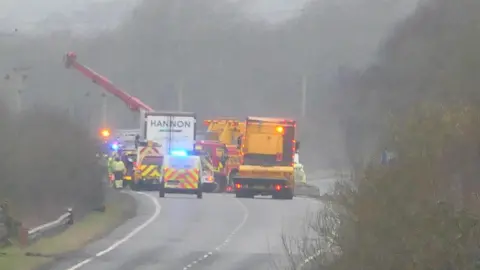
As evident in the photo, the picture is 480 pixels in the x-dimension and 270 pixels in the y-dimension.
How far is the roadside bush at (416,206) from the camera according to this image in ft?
38.1

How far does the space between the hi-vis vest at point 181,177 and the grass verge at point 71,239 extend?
20.5 feet

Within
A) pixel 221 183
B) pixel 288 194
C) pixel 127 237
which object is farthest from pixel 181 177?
pixel 127 237

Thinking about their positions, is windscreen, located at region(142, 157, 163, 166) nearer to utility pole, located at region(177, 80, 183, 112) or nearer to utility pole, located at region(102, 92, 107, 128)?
utility pole, located at region(102, 92, 107, 128)

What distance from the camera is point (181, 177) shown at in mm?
44594

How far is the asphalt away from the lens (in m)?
22.0

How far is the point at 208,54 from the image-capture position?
7175 centimetres

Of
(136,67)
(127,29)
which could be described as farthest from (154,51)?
(127,29)

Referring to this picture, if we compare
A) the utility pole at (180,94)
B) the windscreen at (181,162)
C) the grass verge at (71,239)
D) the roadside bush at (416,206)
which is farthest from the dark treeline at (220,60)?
the roadside bush at (416,206)

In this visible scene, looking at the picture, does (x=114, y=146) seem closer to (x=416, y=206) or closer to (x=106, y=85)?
(x=106, y=85)

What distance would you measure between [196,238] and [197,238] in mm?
22

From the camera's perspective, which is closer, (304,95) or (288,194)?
(288,194)

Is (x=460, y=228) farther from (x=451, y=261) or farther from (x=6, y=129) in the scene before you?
(x=6, y=129)

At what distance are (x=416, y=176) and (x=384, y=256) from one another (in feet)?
3.22

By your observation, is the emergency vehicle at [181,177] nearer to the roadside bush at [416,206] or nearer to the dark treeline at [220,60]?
the dark treeline at [220,60]
